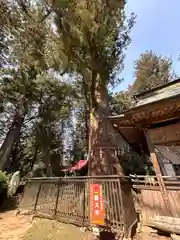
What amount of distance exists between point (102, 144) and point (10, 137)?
48.1ft

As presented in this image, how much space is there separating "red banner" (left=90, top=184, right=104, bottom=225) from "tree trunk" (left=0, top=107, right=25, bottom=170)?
51.1 ft

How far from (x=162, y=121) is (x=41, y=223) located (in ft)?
17.3

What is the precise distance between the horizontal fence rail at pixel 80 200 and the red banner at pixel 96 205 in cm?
11

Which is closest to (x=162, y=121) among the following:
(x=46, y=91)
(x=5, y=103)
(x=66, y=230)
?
(x=66, y=230)

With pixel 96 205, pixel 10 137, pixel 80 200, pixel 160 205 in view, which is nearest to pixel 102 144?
pixel 80 200

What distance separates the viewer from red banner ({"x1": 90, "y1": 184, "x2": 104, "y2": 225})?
481 cm

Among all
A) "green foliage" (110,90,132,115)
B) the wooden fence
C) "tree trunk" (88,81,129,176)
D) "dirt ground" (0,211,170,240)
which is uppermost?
"green foliage" (110,90,132,115)

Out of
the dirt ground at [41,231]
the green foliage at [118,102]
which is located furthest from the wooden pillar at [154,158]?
the green foliage at [118,102]

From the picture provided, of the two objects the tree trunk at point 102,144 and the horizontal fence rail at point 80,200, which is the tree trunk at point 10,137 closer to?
the horizontal fence rail at point 80,200

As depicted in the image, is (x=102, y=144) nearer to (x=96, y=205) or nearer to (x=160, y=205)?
(x=96, y=205)

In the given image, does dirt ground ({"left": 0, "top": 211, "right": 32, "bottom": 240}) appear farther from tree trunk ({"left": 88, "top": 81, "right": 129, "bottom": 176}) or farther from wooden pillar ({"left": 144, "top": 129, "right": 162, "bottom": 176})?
wooden pillar ({"left": 144, "top": 129, "right": 162, "bottom": 176})

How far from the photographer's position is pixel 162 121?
198 inches

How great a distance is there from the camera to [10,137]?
65.1 feet

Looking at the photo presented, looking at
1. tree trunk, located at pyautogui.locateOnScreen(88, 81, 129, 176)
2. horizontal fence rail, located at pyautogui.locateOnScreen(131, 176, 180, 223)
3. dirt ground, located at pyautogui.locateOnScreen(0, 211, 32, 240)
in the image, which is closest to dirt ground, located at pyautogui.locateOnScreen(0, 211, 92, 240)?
dirt ground, located at pyautogui.locateOnScreen(0, 211, 32, 240)
